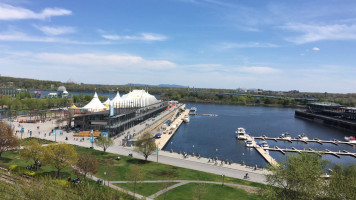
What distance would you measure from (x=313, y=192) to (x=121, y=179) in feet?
73.8

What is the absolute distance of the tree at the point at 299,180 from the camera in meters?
23.4

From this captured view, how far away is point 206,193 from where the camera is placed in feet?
98.0

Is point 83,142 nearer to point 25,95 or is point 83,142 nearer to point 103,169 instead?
point 103,169

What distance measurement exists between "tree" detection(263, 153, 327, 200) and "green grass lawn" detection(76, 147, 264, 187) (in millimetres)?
8478

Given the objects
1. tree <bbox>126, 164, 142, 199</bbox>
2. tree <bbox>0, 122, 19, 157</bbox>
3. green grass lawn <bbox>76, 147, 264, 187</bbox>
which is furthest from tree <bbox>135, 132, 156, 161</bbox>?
tree <bbox>0, 122, 19, 157</bbox>

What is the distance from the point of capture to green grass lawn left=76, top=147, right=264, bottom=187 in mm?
34188

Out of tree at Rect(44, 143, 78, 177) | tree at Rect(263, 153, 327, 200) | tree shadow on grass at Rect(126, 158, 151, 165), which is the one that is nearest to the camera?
tree at Rect(263, 153, 327, 200)

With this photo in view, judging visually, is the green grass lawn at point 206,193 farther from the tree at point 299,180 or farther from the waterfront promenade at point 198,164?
the waterfront promenade at point 198,164

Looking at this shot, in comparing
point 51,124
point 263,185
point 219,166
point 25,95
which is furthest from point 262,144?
point 25,95

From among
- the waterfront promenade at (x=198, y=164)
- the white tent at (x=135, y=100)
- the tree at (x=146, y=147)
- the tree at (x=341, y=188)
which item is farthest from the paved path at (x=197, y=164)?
the white tent at (x=135, y=100)

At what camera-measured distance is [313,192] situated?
900 inches

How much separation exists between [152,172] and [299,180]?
19639 mm

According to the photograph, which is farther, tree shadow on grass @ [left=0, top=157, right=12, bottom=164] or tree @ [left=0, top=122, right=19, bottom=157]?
tree @ [left=0, top=122, right=19, bottom=157]

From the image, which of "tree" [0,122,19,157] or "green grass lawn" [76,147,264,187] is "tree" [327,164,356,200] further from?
"tree" [0,122,19,157]
